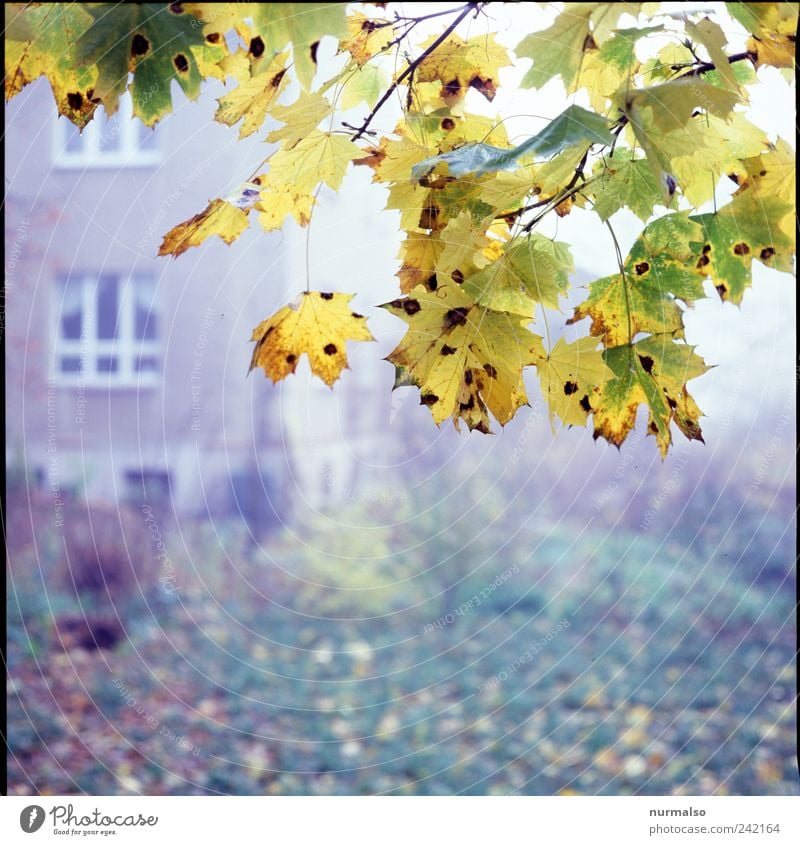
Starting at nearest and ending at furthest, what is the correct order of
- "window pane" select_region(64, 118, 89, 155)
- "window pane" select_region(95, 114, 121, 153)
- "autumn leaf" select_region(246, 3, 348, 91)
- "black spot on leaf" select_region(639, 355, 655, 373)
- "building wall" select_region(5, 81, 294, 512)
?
"autumn leaf" select_region(246, 3, 348, 91) → "black spot on leaf" select_region(639, 355, 655, 373) → "window pane" select_region(95, 114, 121, 153) → "window pane" select_region(64, 118, 89, 155) → "building wall" select_region(5, 81, 294, 512)

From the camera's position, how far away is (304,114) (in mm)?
450

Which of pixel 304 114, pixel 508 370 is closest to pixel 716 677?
pixel 508 370

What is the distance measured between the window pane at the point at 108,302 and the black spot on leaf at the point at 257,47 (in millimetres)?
2108

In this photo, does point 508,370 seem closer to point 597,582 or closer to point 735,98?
point 735,98

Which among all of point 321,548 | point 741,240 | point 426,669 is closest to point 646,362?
point 741,240

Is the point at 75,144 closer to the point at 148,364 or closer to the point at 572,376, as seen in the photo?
the point at 148,364

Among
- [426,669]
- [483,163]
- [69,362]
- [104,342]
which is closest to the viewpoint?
[483,163]

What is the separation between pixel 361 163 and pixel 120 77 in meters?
0.15

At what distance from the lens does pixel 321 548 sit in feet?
7.25

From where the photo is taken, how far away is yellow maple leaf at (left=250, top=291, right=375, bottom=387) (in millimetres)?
513

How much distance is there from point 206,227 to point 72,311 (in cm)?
216

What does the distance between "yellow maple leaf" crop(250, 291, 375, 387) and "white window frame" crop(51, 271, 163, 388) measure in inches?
75.9

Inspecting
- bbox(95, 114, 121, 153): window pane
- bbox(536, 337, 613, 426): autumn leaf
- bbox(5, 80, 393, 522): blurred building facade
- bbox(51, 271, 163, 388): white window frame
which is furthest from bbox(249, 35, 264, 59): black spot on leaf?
bbox(51, 271, 163, 388): white window frame

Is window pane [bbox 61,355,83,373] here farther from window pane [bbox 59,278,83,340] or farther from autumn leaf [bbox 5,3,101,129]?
autumn leaf [bbox 5,3,101,129]
